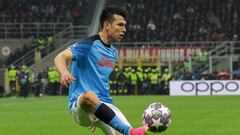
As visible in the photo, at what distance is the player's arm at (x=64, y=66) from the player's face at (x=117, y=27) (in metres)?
0.59

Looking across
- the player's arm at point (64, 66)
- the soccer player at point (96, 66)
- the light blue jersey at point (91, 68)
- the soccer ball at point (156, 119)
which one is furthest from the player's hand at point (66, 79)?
the soccer ball at point (156, 119)

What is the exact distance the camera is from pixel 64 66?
8.27 metres

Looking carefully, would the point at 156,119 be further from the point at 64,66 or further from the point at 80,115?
the point at 64,66

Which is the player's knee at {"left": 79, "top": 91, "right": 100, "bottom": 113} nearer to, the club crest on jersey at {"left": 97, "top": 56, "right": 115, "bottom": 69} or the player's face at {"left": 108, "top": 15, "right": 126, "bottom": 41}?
the club crest on jersey at {"left": 97, "top": 56, "right": 115, "bottom": 69}

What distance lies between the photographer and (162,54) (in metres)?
43.2

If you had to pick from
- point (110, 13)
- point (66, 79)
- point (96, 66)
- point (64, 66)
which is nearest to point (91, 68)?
point (96, 66)

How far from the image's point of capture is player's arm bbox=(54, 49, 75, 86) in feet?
26.2

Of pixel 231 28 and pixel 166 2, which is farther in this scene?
pixel 166 2

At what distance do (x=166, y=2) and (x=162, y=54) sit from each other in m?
8.30

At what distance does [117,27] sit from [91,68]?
620 mm

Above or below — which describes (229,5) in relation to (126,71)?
above

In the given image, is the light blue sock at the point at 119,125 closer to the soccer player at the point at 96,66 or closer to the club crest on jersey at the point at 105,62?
the soccer player at the point at 96,66

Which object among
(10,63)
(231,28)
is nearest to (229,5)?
(231,28)

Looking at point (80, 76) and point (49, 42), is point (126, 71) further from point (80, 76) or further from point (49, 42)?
point (80, 76)
